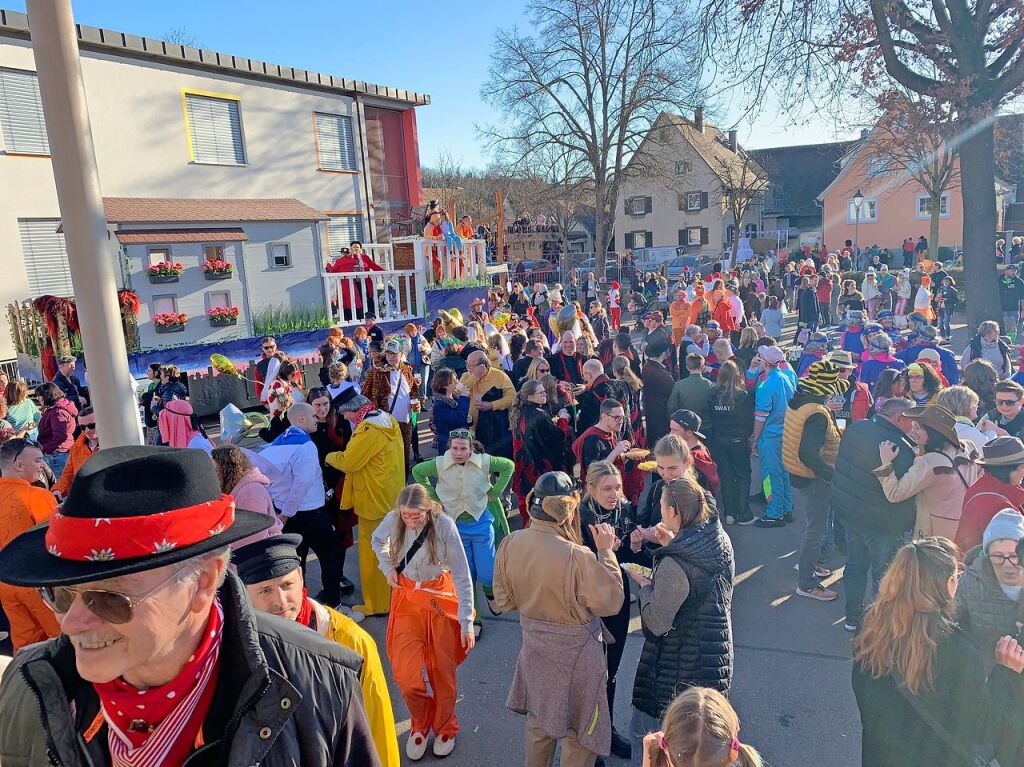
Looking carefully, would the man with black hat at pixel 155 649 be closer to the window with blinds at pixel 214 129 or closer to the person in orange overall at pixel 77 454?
the person in orange overall at pixel 77 454

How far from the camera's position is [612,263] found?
3825 cm

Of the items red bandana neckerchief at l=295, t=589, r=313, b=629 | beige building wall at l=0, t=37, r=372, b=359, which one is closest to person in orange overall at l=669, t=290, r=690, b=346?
red bandana neckerchief at l=295, t=589, r=313, b=629

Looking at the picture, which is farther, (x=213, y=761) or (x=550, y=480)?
(x=550, y=480)

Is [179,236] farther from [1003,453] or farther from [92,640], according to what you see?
[1003,453]

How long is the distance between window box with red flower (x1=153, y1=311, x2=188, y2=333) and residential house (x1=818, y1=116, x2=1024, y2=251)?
37516mm

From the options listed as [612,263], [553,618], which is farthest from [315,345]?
[612,263]

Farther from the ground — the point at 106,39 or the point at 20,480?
the point at 106,39

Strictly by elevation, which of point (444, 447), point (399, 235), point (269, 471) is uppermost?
point (399, 235)

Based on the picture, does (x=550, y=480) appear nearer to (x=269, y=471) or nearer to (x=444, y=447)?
(x=269, y=471)

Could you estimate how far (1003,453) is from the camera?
383 centimetres

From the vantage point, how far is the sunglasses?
4.87 ft

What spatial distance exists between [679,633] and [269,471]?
3365 mm

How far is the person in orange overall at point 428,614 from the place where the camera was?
157 inches

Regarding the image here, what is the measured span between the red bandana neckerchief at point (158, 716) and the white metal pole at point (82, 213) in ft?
5.53
